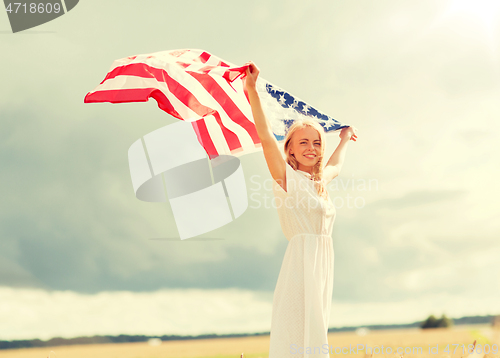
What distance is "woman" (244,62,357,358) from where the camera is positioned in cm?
313

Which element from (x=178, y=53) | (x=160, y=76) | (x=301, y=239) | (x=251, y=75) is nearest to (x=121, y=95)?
(x=160, y=76)

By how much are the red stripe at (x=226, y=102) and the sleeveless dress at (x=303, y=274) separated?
1697mm

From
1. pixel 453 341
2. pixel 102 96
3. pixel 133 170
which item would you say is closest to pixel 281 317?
pixel 102 96

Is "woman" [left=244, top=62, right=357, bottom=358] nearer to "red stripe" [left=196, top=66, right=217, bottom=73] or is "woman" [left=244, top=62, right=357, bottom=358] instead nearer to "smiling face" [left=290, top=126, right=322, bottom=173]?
"smiling face" [left=290, top=126, right=322, bottom=173]

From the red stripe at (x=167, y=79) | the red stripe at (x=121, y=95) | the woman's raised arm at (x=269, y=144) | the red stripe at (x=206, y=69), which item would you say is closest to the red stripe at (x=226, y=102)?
the red stripe at (x=167, y=79)

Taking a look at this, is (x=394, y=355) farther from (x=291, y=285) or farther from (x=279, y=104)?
(x=279, y=104)

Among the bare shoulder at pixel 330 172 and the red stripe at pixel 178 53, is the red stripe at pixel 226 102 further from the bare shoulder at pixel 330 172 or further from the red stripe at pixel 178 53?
the bare shoulder at pixel 330 172

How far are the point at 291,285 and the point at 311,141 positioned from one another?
1.22 meters

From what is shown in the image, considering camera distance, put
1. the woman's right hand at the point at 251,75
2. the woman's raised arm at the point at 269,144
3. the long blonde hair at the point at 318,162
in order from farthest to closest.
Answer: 1. the long blonde hair at the point at 318,162
2. the woman's right hand at the point at 251,75
3. the woman's raised arm at the point at 269,144

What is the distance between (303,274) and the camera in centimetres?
324

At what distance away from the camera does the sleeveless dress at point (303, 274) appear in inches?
123

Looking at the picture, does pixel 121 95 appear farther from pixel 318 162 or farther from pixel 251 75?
pixel 318 162

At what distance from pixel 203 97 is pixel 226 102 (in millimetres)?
282

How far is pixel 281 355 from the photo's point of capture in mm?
3125
